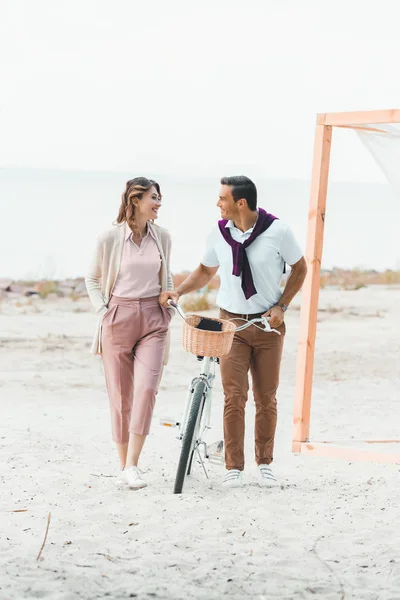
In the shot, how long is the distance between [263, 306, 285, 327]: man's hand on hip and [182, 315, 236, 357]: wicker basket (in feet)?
0.96

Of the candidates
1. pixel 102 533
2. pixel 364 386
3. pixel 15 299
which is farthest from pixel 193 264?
pixel 102 533

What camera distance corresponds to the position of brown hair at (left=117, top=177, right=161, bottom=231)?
183 inches

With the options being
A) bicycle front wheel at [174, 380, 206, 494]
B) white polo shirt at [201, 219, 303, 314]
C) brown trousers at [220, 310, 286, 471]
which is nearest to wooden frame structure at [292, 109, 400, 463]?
brown trousers at [220, 310, 286, 471]

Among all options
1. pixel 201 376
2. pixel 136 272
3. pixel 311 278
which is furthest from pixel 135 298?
pixel 311 278

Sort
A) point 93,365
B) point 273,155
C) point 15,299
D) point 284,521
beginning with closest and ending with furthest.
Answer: point 284,521
point 93,365
point 15,299
point 273,155

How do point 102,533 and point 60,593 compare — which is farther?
point 102,533

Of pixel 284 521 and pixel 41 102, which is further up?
pixel 41 102

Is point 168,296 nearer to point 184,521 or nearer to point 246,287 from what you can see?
point 246,287

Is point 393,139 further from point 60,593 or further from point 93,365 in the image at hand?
point 93,365

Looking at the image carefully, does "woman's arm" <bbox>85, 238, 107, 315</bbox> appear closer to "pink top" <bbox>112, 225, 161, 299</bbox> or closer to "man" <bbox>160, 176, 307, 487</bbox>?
"pink top" <bbox>112, 225, 161, 299</bbox>

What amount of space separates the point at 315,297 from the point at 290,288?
3.54 feet

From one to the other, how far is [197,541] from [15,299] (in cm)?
1735

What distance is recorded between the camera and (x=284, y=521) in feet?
14.4

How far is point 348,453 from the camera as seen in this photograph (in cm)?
573
